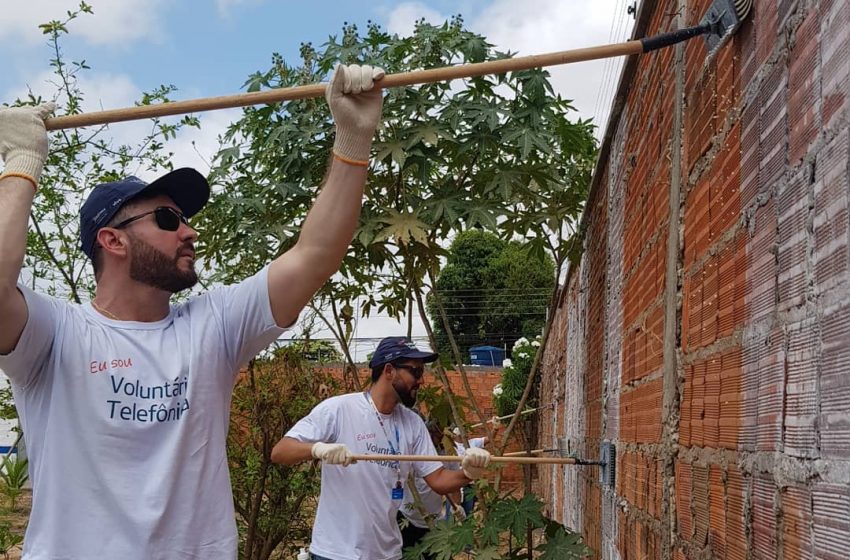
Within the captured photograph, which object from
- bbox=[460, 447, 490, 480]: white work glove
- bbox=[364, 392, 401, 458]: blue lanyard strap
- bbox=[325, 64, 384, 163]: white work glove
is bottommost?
bbox=[460, 447, 490, 480]: white work glove

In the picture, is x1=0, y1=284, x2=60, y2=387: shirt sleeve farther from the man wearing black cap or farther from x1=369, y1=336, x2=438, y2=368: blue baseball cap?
x1=369, y1=336, x2=438, y2=368: blue baseball cap

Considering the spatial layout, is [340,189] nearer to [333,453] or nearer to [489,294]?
[333,453]

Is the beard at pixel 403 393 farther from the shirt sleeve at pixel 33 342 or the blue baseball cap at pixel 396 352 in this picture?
the shirt sleeve at pixel 33 342

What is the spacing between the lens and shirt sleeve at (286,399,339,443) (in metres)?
4.79

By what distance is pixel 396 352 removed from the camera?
5.09 m

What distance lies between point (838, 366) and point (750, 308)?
507 millimetres

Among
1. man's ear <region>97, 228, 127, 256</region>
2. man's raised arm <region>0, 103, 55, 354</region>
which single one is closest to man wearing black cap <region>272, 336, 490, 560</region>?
man's ear <region>97, 228, 127, 256</region>

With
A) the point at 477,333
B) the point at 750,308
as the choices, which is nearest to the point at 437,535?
the point at 750,308

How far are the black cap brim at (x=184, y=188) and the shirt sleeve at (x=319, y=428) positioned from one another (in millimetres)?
2416

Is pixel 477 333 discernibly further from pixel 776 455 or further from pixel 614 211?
pixel 776 455

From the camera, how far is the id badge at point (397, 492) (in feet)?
15.7

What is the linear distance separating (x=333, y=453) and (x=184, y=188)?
7.30ft

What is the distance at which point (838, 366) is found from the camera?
138cm

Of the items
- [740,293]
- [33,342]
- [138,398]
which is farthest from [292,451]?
[740,293]
